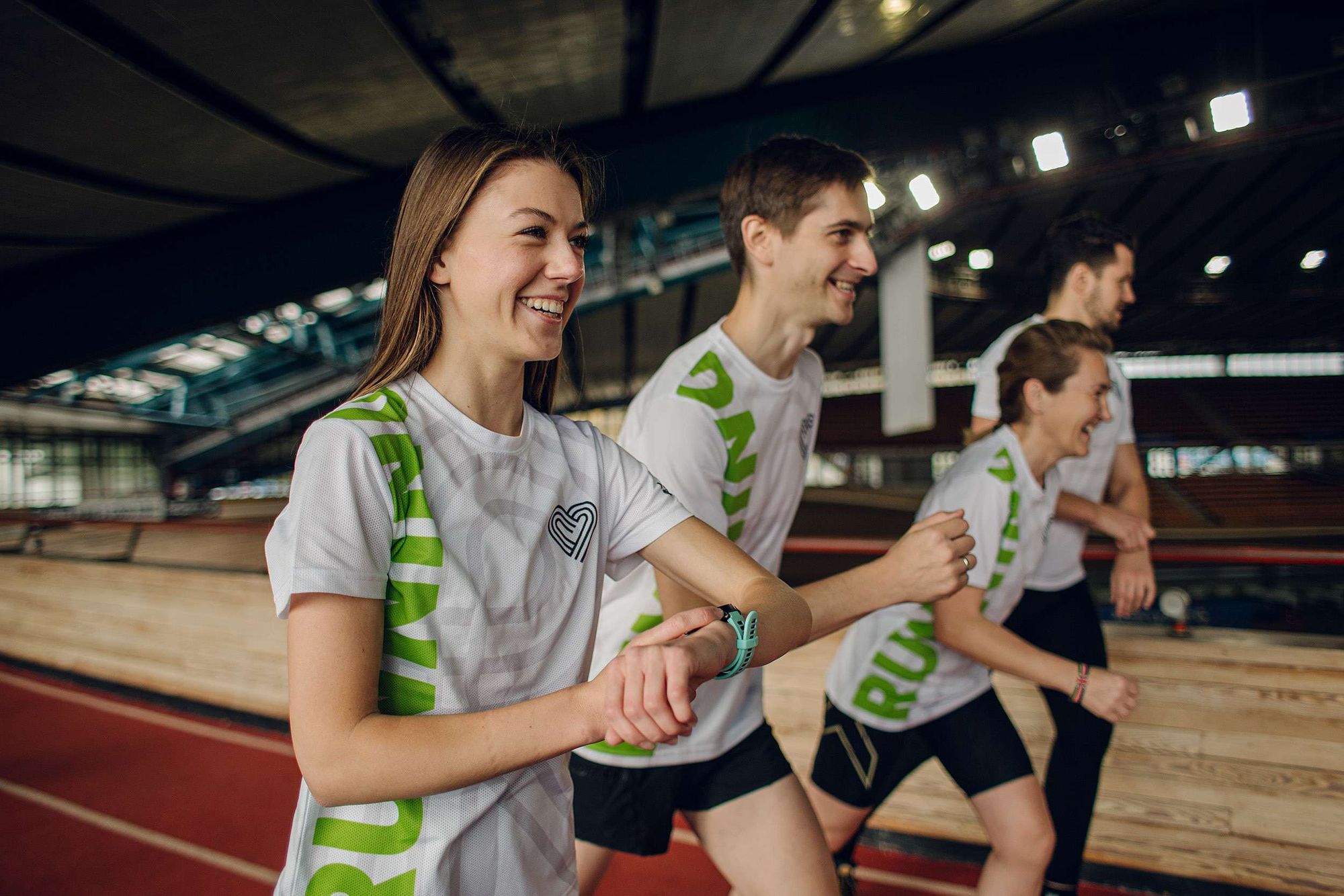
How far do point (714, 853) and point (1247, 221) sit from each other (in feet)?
88.7

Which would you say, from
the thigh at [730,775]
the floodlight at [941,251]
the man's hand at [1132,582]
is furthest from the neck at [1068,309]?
the floodlight at [941,251]

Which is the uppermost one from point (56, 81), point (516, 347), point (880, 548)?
point (56, 81)

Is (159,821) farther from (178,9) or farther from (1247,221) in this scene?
(1247,221)

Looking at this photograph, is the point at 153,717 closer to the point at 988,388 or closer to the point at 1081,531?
the point at 988,388

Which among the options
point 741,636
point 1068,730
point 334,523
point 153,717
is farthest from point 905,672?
point 153,717

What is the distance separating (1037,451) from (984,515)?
1.26 feet

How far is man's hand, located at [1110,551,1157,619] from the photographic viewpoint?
2.54m

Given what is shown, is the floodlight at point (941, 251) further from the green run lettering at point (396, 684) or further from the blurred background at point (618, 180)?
the green run lettering at point (396, 684)

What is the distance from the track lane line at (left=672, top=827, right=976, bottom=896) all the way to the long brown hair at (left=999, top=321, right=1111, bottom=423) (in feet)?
6.49

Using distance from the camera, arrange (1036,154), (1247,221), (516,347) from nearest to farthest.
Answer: (516,347)
(1036,154)
(1247,221)

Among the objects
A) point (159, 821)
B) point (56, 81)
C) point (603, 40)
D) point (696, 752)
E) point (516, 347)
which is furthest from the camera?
point (603, 40)

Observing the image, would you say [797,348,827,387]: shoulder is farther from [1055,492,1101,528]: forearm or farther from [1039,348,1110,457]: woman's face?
[1055,492,1101,528]: forearm

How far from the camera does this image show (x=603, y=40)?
20.7 feet

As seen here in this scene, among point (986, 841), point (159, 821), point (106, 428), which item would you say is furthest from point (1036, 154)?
point (106, 428)
